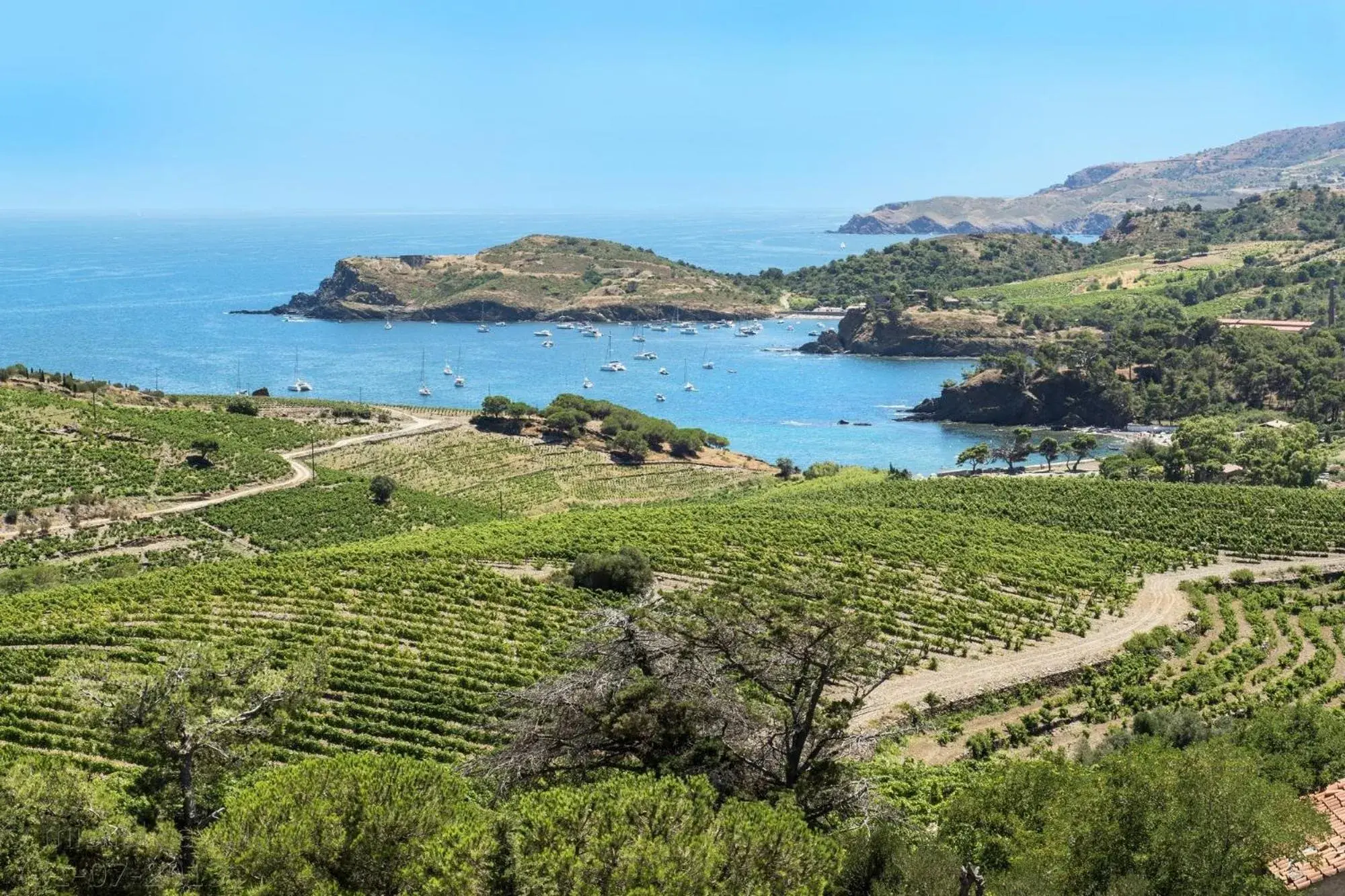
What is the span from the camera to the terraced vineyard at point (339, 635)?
28.8 m

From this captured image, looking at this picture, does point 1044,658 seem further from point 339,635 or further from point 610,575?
point 339,635

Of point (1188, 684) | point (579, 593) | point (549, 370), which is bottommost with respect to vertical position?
point (1188, 684)

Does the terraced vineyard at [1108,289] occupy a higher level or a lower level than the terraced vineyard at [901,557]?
higher

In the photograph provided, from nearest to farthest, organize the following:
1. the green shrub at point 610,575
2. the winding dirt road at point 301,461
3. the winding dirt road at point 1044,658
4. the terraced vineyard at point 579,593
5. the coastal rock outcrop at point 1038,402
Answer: the terraced vineyard at point 579,593 < the winding dirt road at point 1044,658 < the green shrub at point 610,575 < the winding dirt road at point 301,461 < the coastal rock outcrop at point 1038,402

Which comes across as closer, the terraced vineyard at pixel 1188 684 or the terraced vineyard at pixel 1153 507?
the terraced vineyard at pixel 1188 684

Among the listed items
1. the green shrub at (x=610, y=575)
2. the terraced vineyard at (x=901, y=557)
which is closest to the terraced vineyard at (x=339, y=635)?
the green shrub at (x=610, y=575)

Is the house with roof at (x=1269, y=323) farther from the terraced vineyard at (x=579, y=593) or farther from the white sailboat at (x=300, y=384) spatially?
the white sailboat at (x=300, y=384)

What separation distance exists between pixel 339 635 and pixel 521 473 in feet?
146

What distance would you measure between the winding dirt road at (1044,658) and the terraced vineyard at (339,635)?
10.2 metres

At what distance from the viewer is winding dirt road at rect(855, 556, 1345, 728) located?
34844 millimetres

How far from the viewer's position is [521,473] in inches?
3132

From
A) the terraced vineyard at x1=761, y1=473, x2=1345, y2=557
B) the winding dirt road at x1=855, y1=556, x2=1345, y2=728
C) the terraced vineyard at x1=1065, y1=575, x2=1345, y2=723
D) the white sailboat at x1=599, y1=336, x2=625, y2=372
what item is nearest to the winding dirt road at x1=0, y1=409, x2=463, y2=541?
the terraced vineyard at x1=761, y1=473, x2=1345, y2=557

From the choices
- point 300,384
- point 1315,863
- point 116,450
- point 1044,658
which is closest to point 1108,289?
point 300,384

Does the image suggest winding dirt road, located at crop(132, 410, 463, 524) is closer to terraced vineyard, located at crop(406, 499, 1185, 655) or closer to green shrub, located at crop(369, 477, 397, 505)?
green shrub, located at crop(369, 477, 397, 505)
